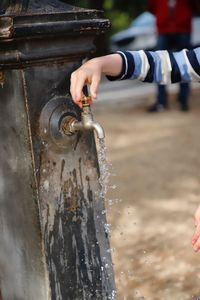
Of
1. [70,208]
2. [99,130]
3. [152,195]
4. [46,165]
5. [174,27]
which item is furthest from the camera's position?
[174,27]

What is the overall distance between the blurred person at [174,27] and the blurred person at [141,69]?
18.7ft

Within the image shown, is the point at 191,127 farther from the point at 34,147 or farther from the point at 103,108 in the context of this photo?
the point at 34,147

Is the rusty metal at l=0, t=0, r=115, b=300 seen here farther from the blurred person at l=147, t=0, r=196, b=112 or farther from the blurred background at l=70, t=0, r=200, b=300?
the blurred person at l=147, t=0, r=196, b=112

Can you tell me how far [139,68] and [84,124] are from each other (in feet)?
1.13

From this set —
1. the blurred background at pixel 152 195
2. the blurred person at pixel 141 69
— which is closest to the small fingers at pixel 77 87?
the blurred person at pixel 141 69

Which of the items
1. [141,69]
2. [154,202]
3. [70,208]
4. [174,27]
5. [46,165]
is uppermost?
[174,27]

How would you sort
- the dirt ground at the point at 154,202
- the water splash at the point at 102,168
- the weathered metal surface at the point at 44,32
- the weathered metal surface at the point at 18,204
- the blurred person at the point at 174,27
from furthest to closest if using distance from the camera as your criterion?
the blurred person at the point at 174,27 → the dirt ground at the point at 154,202 → the water splash at the point at 102,168 → the weathered metal surface at the point at 18,204 → the weathered metal surface at the point at 44,32

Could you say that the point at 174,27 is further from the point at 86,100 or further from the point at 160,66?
the point at 86,100

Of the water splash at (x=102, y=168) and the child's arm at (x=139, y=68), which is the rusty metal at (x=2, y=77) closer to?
the child's arm at (x=139, y=68)

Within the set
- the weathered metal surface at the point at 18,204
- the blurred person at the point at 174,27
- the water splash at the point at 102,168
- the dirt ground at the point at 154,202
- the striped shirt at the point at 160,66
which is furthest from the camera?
the blurred person at the point at 174,27

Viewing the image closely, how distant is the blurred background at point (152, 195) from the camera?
3691mm

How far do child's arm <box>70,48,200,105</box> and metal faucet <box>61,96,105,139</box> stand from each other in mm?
44

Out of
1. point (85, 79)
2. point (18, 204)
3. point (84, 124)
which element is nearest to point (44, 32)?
point (85, 79)

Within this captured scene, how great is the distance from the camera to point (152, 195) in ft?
16.8
